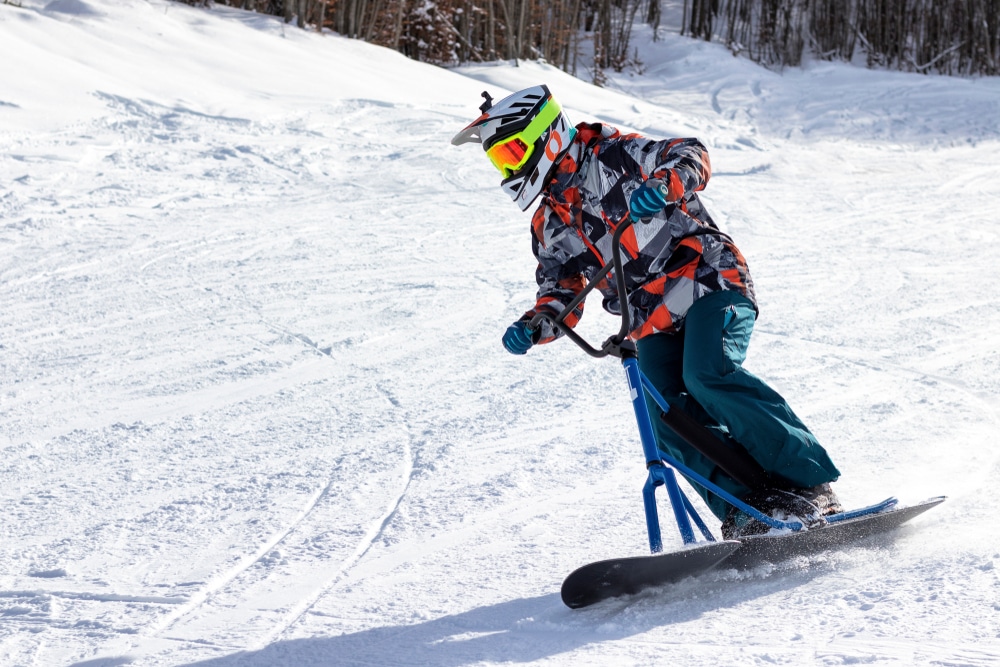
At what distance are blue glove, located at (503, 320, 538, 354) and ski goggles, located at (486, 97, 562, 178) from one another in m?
0.51

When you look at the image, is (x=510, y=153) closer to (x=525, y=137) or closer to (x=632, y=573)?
(x=525, y=137)

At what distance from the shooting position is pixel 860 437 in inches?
187

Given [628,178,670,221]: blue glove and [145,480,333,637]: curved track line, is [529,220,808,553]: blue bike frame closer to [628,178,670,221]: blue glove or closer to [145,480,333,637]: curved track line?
[628,178,670,221]: blue glove

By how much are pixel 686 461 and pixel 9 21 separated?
1082cm

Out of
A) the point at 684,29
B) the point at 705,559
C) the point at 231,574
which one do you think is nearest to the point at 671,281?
the point at 705,559

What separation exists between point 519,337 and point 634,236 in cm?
51

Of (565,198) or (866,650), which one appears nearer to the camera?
(866,650)

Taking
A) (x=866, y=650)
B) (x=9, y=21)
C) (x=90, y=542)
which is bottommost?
(x=90, y=542)

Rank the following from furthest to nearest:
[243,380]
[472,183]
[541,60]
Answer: [541,60] < [472,183] < [243,380]

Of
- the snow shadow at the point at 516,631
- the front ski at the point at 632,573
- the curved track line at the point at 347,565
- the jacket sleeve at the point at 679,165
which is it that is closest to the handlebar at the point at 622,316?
the jacket sleeve at the point at 679,165

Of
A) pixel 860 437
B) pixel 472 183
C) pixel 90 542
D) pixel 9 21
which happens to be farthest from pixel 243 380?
pixel 9 21

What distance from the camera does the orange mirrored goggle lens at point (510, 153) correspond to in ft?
11.2

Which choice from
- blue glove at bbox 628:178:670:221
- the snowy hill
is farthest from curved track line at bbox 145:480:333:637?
blue glove at bbox 628:178:670:221

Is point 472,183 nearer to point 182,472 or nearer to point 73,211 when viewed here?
point 73,211
